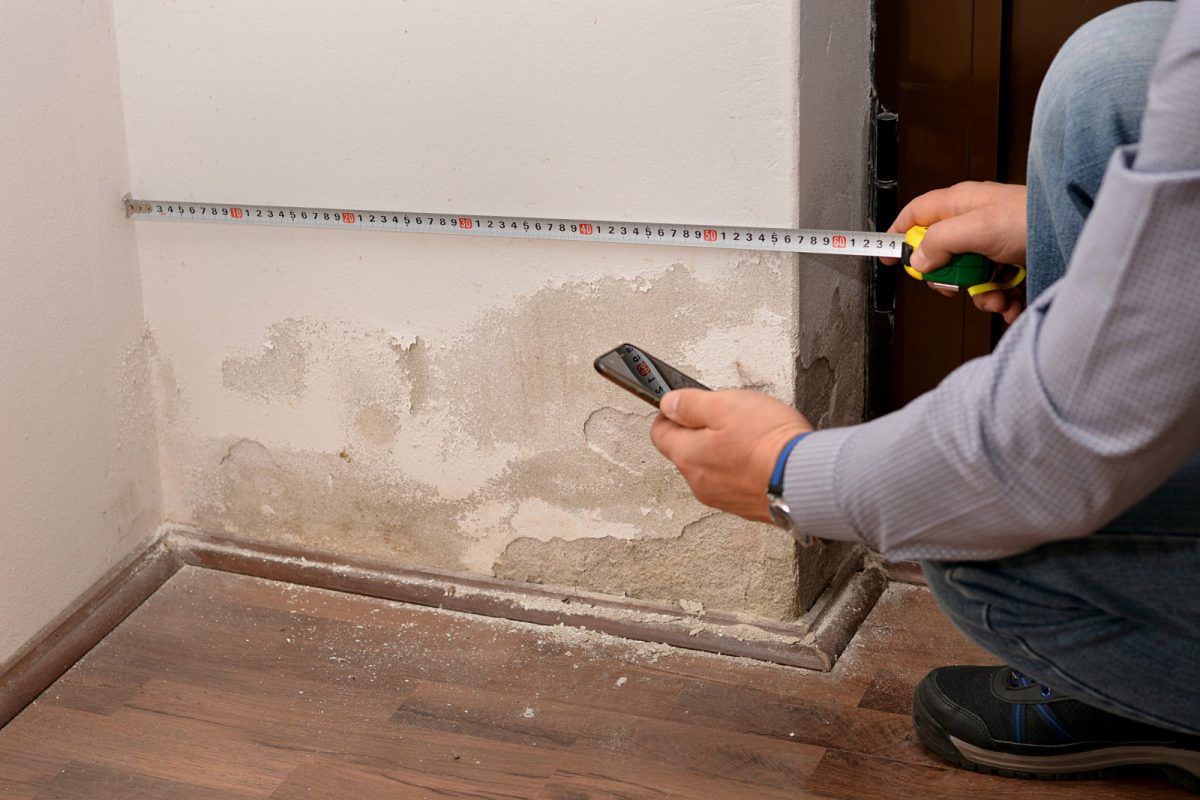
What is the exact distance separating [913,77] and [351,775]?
3.88 ft

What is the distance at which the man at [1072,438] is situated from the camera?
32.9 inches

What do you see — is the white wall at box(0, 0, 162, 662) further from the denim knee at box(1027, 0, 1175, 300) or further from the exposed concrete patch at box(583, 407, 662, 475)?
the denim knee at box(1027, 0, 1175, 300)

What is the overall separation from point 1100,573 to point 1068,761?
0.52 metres

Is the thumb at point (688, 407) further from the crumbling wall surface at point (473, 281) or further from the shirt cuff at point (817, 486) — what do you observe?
the crumbling wall surface at point (473, 281)

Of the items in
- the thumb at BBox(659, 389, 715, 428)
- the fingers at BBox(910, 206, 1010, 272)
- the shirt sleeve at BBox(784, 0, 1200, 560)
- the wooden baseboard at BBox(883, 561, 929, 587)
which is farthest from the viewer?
the wooden baseboard at BBox(883, 561, 929, 587)

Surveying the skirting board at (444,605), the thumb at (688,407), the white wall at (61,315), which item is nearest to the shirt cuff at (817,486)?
the thumb at (688,407)

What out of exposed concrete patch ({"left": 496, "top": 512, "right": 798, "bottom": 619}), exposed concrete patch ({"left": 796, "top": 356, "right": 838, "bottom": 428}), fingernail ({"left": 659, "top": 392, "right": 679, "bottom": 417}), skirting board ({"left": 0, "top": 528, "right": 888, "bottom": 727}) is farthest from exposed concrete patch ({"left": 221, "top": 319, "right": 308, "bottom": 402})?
fingernail ({"left": 659, "top": 392, "right": 679, "bottom": 417})

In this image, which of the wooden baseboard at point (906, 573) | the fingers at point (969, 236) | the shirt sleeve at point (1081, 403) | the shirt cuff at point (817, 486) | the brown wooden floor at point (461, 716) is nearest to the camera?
the shirt sleeve at point (1081, 403)

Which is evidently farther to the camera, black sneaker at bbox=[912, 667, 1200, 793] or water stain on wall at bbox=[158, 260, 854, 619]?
water stain on wall at bbox=[158, 260, 854, 619]

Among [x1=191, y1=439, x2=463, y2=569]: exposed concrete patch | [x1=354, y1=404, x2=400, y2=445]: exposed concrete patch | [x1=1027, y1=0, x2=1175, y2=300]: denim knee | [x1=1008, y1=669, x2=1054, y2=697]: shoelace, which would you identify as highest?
[x1=1027, y1=0, x2=1175, y2=300]: denim knee

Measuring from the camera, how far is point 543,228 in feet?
5.57

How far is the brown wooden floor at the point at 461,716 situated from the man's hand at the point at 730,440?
520mm

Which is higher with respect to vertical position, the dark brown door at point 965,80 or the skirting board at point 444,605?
the dark brown door at point 965,80

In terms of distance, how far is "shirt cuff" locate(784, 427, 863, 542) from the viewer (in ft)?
3.34
